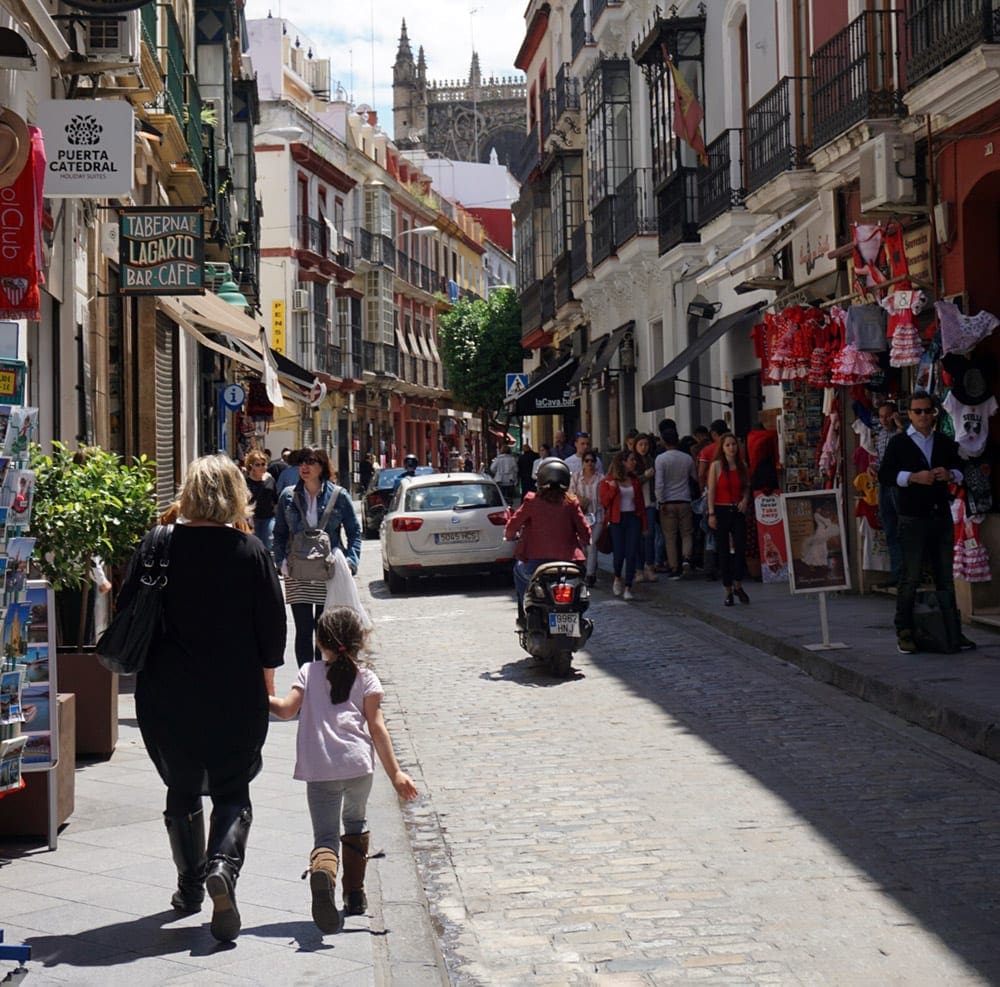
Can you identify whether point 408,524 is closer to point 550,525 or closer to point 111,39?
point 550,525

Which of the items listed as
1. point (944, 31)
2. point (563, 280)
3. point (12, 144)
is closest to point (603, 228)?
point (563, 280)

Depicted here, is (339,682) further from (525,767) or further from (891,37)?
(891,37)

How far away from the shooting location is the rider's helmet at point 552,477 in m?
12.8

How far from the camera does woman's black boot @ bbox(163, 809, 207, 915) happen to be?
5641 millimetres

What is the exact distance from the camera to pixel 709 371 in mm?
24719

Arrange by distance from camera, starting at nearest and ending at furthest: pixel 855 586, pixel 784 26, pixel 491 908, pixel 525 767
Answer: pixel 491 908 → pixel 525 767 → pixel 855 586 → pixel 784 26

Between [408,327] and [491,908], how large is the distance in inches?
2607

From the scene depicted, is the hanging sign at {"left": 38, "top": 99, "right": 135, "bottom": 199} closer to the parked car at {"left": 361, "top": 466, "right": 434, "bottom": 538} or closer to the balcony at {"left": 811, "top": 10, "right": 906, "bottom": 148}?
the balcony at {"left": 811, "top": 10, "right": 906, "bottom": 148}

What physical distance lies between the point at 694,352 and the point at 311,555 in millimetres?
11795

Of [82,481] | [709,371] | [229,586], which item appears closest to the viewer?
[229,586]

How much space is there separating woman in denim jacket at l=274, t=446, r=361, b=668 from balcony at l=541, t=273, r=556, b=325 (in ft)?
90.7

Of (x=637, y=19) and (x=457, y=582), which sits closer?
(x=457, y=582)


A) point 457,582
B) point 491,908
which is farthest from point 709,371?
point 491,908

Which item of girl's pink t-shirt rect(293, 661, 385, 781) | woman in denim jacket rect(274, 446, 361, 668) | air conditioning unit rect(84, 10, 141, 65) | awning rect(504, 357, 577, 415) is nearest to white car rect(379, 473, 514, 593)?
woman in denim jacket rect(274, 446, 361, 668)
